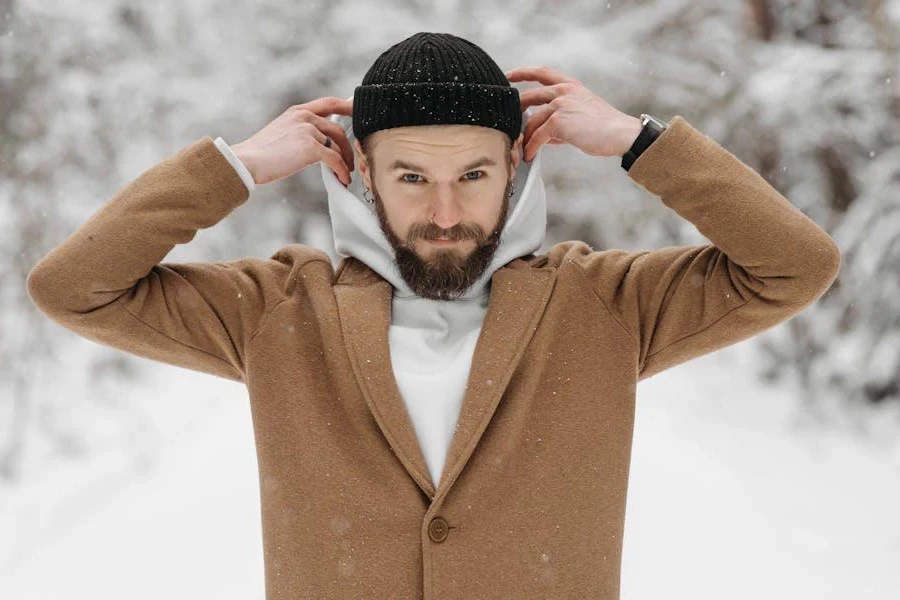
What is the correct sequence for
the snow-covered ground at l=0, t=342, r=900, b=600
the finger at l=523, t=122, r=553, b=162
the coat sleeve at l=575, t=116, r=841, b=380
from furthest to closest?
the snow-covered ground at l=0, t=342, r=900, b=600 < the finger at l=523, t=122, r=553, b=162 < the coat sleeve at l=575, t=116, r=841, b=380

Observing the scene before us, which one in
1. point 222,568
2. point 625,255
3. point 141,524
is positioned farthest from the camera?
point 141,524

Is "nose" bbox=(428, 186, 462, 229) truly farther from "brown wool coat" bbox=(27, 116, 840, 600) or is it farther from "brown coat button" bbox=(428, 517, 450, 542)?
"brown coat button" bbox=(428, 517, 450, 542)

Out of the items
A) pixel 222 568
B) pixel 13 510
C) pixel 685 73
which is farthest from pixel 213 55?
pixel 222 568

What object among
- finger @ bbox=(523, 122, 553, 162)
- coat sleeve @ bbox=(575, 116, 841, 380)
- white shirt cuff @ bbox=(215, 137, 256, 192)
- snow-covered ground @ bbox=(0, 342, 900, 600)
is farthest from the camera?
snow-covered ground @ bbox=(0, 342, 900, 600)

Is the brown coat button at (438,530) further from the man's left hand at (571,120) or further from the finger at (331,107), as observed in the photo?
the finger at (331,107)

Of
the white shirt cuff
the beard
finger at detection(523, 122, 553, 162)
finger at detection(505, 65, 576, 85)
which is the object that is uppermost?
finger at detection(505, 65, 576, 85)

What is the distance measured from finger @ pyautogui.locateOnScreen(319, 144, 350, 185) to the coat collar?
0.21 meters

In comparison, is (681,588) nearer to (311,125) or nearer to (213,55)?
(311,125)

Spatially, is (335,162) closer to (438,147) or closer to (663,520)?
(438,147)

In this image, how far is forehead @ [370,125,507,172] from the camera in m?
1.90

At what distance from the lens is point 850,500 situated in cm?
470

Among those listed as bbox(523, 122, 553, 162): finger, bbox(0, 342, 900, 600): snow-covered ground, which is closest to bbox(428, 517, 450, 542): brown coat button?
bbox(523, 122, 553, 162): finger

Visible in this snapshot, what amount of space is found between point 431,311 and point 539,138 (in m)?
0.41

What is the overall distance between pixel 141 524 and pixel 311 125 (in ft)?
10.5
